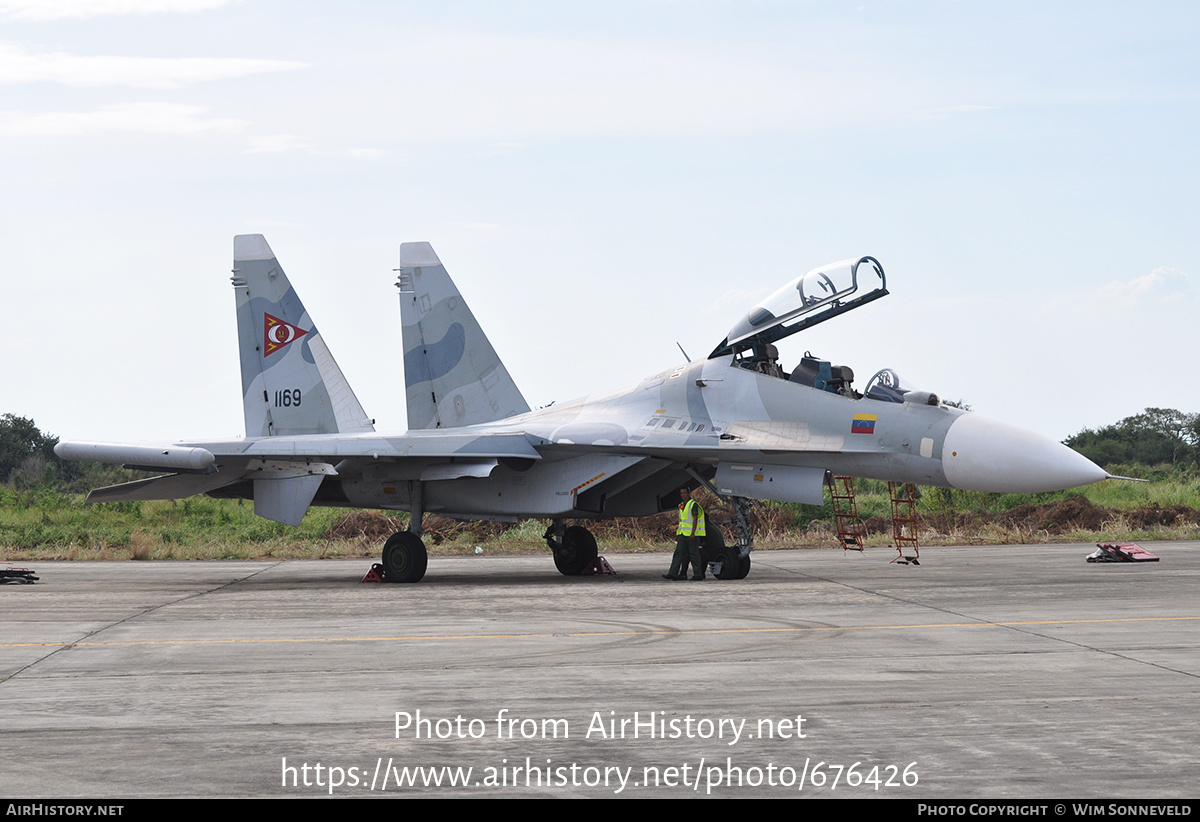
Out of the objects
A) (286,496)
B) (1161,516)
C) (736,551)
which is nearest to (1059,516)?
(1161,516)

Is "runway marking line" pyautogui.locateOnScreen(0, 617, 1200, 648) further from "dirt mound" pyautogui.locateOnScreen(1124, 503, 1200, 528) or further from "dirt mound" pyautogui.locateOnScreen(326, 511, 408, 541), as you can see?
"dirt mound" pyautogui.locateOnScreen(1124, 503, 1200, 528)

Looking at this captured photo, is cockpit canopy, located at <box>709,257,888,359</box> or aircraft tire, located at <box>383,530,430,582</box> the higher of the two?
cockpit canopy, located at <box>709,257,888,359</box>

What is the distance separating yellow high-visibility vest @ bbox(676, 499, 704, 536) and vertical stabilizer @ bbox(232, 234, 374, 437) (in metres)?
6.67

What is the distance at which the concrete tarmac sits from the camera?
5230 mm

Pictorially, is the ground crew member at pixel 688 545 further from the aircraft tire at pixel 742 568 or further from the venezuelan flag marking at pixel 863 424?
the venezuelan flag marking at pixel 863 424

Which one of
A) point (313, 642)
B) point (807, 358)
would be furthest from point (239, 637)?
point (807, 358)

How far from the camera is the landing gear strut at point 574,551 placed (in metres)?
17.8

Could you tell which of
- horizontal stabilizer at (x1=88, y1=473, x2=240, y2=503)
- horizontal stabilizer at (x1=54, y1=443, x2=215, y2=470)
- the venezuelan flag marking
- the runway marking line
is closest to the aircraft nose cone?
the venezuelan flag marking

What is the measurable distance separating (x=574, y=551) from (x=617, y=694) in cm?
1059

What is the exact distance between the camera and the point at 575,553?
17781 millimetres

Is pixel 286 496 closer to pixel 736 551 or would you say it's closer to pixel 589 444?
pixel 589 444

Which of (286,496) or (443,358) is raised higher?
(443,358)

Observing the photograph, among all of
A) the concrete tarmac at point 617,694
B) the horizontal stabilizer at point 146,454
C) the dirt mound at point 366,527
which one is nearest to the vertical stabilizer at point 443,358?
the horizontal stabilizer at point 146,454

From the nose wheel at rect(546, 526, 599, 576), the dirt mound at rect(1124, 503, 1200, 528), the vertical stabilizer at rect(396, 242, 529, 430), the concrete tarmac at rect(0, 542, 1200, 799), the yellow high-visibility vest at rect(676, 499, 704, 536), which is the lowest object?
the dirt mound at rect(1124, 503, 1200, 528)
